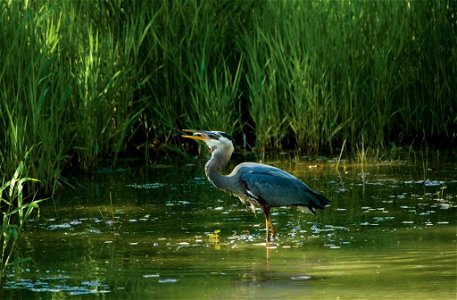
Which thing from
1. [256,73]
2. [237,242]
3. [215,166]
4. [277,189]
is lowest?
[237,242]

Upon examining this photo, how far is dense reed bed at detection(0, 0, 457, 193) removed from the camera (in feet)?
38.7

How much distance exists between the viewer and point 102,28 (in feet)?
41.8

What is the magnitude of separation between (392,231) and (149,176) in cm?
360

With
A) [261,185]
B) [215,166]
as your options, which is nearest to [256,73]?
[215,166]

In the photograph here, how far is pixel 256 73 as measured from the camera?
12422 millimetres

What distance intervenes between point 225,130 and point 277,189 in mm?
3553

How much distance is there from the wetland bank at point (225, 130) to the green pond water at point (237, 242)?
2cm

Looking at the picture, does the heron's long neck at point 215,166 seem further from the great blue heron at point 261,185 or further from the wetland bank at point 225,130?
the wetland bank at point 225,130

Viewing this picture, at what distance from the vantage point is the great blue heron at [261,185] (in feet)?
28.0

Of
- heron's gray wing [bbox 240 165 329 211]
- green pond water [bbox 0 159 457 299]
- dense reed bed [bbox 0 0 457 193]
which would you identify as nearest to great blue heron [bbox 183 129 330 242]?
heron's gray wing [bbox 240 165 329 211]

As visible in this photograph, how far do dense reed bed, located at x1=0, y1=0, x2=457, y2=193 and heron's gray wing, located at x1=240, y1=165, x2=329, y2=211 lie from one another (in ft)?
8.85

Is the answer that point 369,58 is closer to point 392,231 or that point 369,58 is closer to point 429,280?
point 392,231

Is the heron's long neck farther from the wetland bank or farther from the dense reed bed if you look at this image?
the dense reed bed

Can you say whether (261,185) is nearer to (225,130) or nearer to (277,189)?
(277,189)
